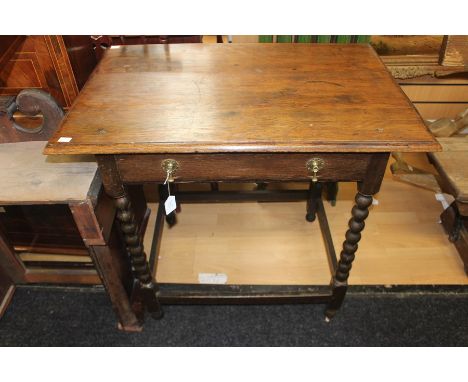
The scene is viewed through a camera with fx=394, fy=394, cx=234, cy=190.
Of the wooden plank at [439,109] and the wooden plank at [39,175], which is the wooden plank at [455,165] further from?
the wooden plank at [39,175]

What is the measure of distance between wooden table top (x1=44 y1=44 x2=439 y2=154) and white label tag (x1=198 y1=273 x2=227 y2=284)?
1005 mm

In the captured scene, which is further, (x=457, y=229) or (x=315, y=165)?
(x=457, y=229)

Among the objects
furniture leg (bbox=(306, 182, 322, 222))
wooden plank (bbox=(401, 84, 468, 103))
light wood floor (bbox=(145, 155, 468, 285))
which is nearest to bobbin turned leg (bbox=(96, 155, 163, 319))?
light wood floor (bbox=(145, 155, 468, 285))

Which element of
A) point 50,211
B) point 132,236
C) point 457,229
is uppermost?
point 132,236

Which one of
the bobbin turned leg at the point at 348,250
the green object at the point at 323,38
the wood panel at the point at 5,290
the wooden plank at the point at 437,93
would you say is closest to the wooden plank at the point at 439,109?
the wooden plank at the point at 437,93

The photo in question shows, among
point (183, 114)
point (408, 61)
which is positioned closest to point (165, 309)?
point (183, 114)

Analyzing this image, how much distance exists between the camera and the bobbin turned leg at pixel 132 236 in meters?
1.22

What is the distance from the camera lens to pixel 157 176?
125 cm

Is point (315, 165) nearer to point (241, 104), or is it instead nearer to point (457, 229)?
point (241, 104)

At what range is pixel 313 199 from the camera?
2.17 metres

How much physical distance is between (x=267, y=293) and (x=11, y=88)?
1.38 meters

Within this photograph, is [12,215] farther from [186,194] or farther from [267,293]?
[267,293]

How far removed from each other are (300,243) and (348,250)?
0.65 m

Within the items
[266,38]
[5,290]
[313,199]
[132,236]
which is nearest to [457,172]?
[313,199]
